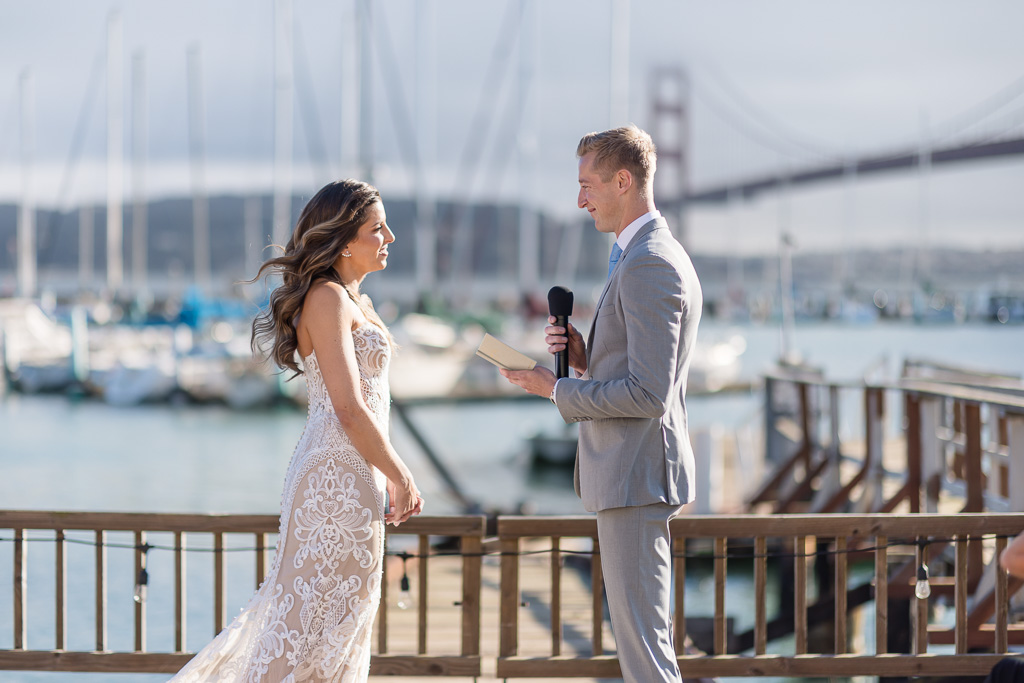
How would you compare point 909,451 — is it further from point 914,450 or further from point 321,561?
point 321,561

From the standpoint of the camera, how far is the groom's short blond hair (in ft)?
9.18

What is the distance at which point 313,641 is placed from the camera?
3.07 metres

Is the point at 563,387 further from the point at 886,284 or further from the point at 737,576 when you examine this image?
the point at 886,284

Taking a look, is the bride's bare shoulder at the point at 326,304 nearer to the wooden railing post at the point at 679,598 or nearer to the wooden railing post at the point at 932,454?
the wooden railing post at the point at 679,598

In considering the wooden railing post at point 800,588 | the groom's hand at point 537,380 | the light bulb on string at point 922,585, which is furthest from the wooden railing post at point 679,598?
the groom's hand at point 537,380

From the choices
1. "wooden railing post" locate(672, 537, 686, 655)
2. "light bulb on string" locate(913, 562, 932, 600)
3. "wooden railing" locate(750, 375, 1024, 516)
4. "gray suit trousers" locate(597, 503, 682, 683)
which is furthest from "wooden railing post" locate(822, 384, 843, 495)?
"gray suit trousers" locate(597, 503, 682, 683)

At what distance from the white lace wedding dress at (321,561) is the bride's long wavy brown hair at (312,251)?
13 centimetres

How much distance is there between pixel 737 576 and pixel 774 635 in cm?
501

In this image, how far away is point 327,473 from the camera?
3.07 meters

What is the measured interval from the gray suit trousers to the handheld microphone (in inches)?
17.3

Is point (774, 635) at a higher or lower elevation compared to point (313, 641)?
lower

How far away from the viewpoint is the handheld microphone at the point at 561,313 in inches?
119

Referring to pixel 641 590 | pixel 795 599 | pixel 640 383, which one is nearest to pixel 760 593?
pixel 795 599

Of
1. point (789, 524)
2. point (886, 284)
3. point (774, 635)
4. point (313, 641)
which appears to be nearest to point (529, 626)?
point (774, 635)
